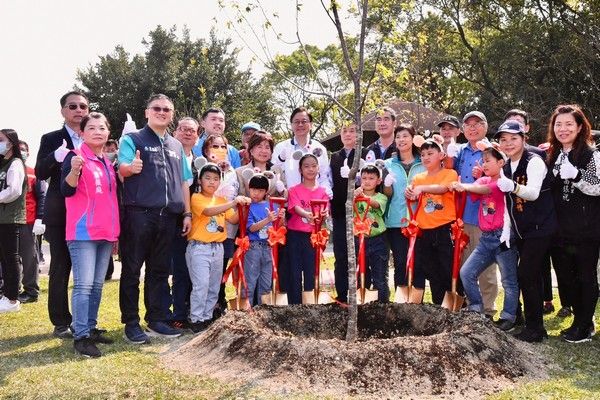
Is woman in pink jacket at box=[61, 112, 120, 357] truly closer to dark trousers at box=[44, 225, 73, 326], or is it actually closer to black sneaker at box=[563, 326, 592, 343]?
dark trousers at box=[44, 225, 73, 326]

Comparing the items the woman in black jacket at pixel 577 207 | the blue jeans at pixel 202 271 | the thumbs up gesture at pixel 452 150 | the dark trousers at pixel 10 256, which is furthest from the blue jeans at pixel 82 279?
the woman in black jacket at pixel 577 207

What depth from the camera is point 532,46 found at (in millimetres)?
19562

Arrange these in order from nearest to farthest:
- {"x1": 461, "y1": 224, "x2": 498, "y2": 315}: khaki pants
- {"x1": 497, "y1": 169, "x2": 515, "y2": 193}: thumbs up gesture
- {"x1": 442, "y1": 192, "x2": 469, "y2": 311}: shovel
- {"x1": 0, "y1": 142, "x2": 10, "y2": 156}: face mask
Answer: {"x1": 497, "y1": 169, "x2": 515, "y2": 193}: thumbs up gesture
{"x1": 442, "y1": 192, "x2": 469, "y2": 311}: shovel
{"x1": 461, "y1": 224, "x2": 498, "y2": 315}: khaki pants
{"x1": 0, "y1": 142, "x2": 10, "y2": 156}: face mask

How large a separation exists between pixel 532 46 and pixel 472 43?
5784mm

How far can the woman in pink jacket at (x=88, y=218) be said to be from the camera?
5129 millimetres

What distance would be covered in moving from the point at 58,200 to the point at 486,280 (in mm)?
4346

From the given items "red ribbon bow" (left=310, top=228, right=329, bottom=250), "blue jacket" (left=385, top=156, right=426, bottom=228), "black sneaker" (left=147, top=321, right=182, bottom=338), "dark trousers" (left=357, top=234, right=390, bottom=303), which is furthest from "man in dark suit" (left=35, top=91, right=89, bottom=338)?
"blue jacket" (left=385, top=156, right=426, bottom=228)

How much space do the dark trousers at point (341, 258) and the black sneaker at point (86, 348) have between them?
8.71 ft

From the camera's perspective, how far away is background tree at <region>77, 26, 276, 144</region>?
91.5ft

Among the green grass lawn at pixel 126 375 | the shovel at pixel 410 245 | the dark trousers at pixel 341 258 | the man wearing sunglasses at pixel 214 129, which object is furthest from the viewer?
the man wearing sunglasses at pixel 214 129

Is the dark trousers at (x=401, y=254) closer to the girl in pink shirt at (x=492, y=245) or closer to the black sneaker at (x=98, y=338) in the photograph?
the girl in pink shirt at (x=492, y=245)

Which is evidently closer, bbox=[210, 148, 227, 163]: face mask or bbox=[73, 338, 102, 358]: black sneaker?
bbox=[73, 338, 102, 358]: black sneaker

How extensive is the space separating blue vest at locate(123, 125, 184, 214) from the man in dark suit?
0.66m

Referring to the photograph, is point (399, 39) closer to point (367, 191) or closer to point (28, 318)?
point (367, 191)
